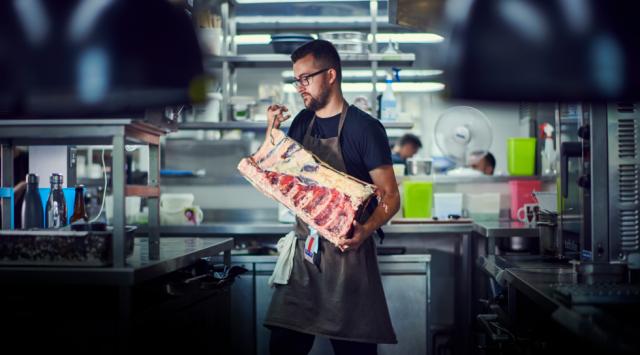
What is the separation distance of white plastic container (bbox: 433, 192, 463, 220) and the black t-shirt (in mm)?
1723

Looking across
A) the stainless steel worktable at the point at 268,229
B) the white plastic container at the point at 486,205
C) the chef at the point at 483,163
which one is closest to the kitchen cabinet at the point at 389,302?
the stainless steel worktable at the point at 268,229

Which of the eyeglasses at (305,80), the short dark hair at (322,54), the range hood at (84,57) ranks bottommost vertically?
the range hood at (84,57)

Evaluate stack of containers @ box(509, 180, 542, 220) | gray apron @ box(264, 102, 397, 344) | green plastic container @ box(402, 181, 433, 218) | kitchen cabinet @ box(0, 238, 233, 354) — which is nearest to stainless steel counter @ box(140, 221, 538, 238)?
green plastic container @ box(402, 181, 433, 218)

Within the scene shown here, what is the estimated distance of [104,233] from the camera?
196 cm

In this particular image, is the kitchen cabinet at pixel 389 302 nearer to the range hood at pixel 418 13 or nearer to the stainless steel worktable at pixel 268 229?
the stainless steel worktable at pixel 268 229

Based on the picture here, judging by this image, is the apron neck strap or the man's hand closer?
the man's hand

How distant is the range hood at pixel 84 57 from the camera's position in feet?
3.15

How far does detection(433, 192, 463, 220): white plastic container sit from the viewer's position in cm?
435

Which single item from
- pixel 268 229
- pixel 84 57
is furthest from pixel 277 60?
pixel 84 57

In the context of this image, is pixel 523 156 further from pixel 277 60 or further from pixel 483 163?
pixel 277 60

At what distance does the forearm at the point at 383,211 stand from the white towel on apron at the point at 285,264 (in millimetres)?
349

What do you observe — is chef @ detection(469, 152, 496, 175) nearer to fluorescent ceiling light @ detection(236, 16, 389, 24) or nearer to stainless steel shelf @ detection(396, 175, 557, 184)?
stainless steel shelf @ detection(396, 175, 557, 184)

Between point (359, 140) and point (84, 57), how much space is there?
180 centimetres

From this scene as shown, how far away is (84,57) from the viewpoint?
0.97 m
